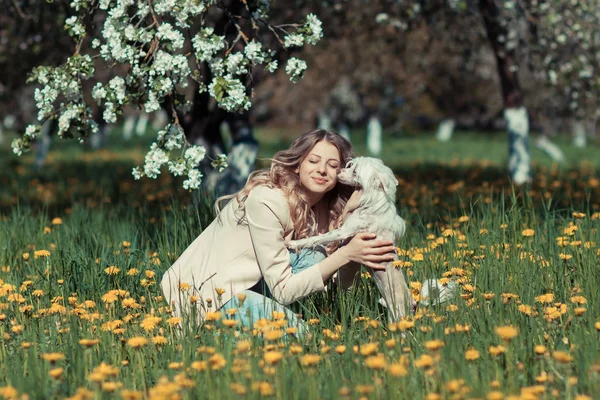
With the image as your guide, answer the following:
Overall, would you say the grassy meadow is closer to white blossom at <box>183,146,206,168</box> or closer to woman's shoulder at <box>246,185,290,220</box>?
woman's shoulder at <box>246,185,290,220</box>

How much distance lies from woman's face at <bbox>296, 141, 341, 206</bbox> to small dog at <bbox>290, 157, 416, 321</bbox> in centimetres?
28

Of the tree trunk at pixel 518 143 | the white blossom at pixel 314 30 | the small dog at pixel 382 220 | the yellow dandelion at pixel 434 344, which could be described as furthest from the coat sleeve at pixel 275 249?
the tree trunk at pixel 518 143

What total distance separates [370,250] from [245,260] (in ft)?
2.74

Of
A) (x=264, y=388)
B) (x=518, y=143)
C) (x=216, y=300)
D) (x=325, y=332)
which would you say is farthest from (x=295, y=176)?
(x=518, y=143)

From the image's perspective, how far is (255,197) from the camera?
4723mm

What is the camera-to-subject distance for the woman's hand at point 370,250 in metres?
4.36

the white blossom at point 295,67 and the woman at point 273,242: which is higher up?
the white blossom at point 295,67

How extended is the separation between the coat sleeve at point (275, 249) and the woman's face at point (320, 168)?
18cm

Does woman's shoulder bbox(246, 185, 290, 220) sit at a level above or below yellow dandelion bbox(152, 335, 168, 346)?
above

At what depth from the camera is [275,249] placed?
4.62 metres

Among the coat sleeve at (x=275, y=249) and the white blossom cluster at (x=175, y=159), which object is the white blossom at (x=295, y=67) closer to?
the white blossom cluster at (x=175, y=159)

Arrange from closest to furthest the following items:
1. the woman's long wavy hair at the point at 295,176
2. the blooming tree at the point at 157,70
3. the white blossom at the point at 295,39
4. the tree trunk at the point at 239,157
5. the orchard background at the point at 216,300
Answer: the orchard background at the point at 216,300
the woman's long wavy hair at the point at 295,176
the blooming tree at the point at 157,70
the white blossom at the point at 295,39
the tree trunk at the point at 239,157

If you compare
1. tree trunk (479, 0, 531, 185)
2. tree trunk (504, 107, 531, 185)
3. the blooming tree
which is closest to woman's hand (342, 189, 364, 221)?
the blooming tree

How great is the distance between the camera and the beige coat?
4.57m
